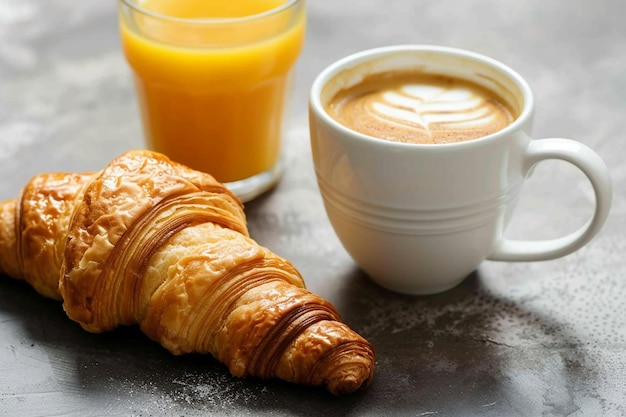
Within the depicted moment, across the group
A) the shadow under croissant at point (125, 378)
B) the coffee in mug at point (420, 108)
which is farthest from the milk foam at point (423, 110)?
the shadow under croissant at point (125, 378)

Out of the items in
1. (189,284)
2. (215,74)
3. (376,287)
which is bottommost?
(376,287)

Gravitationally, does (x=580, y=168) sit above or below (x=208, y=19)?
below

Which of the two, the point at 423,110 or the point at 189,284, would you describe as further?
the point at 423,110

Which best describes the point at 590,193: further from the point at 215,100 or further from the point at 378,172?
the point at 215,100

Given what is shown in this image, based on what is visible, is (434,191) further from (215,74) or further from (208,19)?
(208,19)

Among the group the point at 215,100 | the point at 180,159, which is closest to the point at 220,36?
the point at 215,100

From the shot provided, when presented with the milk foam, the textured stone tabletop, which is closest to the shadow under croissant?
the textured stone tabletop

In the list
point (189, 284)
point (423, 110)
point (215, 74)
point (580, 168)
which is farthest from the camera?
point (215, 74)

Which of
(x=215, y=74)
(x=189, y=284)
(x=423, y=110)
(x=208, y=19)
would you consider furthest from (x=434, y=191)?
(x=208, y=19)
